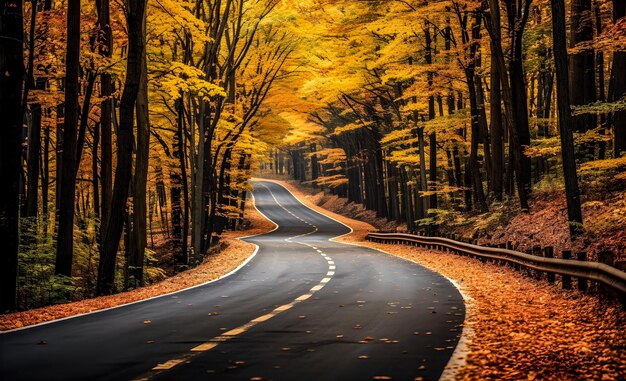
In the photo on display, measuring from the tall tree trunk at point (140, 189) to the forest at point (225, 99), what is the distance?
0.05 meters

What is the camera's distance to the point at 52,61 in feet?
67.7

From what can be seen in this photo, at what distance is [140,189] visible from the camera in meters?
18.2

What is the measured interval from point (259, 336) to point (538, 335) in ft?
11.6

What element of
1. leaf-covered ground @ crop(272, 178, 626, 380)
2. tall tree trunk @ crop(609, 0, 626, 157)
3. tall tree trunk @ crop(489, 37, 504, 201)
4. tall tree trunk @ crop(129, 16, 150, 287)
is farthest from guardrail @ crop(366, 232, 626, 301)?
tall tree trunk @ crop(129, 16, 150, 287)

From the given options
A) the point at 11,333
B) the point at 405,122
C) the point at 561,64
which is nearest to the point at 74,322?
the point at 11,333

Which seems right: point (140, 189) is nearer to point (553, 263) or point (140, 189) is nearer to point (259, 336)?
point (259, 336)

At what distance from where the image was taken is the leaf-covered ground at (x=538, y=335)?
19.1 feet

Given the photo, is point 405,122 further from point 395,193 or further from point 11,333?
point 11,333

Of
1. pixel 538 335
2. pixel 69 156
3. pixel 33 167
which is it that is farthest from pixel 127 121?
pixel 538 335

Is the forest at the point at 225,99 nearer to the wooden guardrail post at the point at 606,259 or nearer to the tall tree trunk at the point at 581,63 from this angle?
the tall tree trunk at the point at 581,63

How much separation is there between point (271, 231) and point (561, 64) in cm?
3747

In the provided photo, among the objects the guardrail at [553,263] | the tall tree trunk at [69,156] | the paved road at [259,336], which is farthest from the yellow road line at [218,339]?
the tall tree trunk at [69,156]

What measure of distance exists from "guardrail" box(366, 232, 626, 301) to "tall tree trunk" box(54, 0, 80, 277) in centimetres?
1117

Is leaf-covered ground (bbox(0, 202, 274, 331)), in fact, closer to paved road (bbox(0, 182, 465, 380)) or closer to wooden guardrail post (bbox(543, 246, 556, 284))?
paved road (bbox(0, 182, 465, 380))
